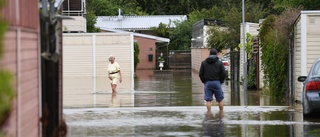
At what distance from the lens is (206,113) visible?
59.7 feet

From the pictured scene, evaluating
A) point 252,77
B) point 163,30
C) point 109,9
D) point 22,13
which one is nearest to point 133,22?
point 163,30

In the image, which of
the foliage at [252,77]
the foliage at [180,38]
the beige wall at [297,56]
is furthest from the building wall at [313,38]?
the foliage at [180,38]

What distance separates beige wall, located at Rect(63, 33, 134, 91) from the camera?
4697 cm

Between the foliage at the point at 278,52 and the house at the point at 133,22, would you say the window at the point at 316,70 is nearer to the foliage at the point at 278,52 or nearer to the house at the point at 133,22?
the foliage at the point at 278,52

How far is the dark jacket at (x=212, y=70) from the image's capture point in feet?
61.1

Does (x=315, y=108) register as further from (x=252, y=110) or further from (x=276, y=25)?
(x=276, y=25)

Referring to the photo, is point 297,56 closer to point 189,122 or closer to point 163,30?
point 189,122

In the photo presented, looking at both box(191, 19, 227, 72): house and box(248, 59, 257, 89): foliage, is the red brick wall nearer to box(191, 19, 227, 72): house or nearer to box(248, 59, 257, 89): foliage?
box(248, 59, 257, 89): foliage

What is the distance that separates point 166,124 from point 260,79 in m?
16.3

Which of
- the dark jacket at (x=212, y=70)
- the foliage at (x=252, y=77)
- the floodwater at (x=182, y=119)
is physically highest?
the dark jacket at (x=212, y=70)

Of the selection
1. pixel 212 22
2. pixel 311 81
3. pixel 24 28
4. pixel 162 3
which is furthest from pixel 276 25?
pixel 162 3

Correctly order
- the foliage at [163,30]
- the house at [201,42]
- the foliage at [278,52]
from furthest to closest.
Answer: the foliage at [163,30], the house at [201,42], the foliage at [278,52]

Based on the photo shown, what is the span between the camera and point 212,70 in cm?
1864

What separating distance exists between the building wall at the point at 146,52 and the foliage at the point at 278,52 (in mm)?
40872
